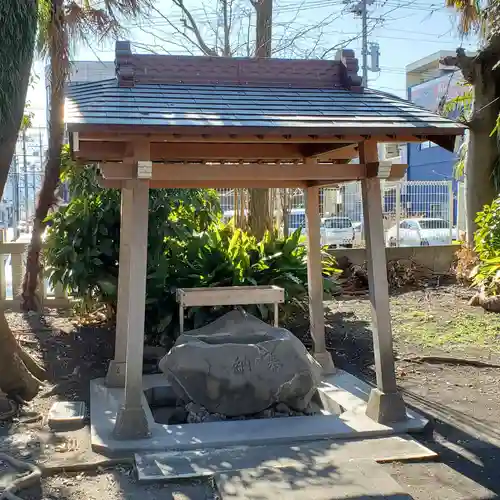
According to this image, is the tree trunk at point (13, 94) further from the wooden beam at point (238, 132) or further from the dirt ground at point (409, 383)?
the wooden beam at point (238, 132)

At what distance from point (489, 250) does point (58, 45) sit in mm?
7504

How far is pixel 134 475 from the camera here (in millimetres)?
4500

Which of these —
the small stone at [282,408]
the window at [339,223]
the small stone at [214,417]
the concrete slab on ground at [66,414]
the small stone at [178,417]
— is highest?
the window at [339,223]

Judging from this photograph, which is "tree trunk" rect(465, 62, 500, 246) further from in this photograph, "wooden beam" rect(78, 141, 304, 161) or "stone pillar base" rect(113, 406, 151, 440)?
"stone pillar base" rect(113, 406, 151, 440)

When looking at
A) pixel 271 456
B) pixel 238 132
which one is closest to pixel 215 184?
pixel 238 132

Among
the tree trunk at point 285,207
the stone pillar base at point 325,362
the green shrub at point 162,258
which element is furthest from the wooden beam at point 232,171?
the tree trunk at point 285,207

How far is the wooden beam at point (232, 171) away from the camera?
17.0ft

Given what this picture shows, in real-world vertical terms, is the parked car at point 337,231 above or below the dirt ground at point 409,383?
above

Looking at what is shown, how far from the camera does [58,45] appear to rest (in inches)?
310

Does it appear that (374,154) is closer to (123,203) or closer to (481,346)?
(123,203)

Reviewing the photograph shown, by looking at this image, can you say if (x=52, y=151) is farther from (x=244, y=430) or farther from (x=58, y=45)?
(x=244, y=430)

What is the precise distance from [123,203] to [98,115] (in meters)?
1.98

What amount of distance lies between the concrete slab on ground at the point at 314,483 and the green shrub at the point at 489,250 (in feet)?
21.9

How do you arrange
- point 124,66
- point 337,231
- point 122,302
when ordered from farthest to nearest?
point 337,231, point 122,302, point 124,66
